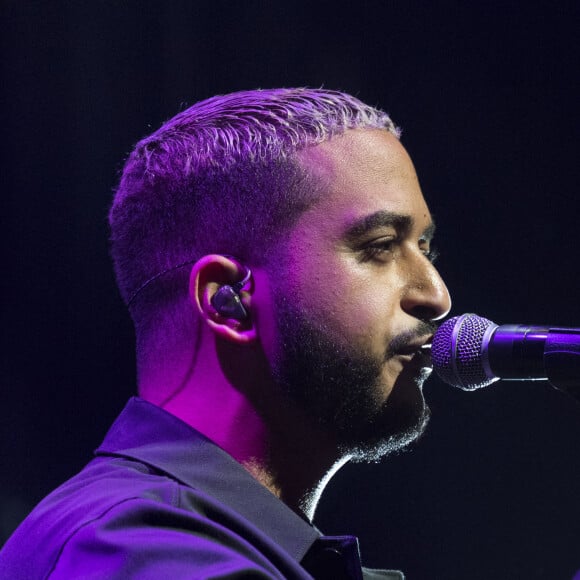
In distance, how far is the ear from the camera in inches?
73.2

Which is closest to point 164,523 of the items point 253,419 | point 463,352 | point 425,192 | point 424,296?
point 253,419

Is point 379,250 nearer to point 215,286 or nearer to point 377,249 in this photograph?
point 377,249

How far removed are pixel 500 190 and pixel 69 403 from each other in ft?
5.88

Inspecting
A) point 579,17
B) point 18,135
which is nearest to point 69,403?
point 18,135

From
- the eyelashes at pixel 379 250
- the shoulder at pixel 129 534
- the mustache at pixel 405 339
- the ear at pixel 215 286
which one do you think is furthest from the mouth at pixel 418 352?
the shoulder at pixel 129 534

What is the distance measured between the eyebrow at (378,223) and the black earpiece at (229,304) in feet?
0.90

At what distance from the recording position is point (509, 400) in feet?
10.5

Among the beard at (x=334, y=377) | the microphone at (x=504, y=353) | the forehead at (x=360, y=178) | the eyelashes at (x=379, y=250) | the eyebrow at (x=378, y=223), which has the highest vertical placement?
the forehead at (x=360, y=178)

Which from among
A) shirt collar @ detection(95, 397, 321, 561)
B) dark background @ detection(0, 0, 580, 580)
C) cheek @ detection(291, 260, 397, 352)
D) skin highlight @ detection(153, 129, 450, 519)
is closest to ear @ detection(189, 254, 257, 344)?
skin highlight @ detection(153, 129, 450, 519)

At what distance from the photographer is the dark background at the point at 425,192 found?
302 centimetres

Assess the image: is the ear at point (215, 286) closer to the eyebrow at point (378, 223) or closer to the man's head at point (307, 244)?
the man's head at point (307, 244)

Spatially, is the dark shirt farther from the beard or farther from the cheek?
the cheek

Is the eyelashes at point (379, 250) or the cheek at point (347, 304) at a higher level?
the eyelashes at point (379, 250)

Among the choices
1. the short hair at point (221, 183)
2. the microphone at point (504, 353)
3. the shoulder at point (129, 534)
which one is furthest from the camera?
the short hair at point (221, 183)
